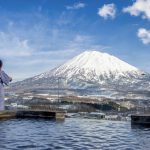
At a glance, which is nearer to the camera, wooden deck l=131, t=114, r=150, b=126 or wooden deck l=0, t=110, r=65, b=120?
wooden deck l=131, t=114, r=150, b=126

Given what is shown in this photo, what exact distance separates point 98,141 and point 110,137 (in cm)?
168

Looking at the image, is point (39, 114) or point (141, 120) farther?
point (39, 114)

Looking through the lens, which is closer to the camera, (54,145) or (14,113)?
(54,145)

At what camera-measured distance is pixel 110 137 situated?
54.5 feet

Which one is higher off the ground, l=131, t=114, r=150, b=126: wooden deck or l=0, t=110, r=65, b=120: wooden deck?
l=0, t=110, r=65, b=120: wooden deck

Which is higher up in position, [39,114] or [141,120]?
[39,114]

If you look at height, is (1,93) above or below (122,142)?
above

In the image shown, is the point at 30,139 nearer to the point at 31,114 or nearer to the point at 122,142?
the point at 122,142

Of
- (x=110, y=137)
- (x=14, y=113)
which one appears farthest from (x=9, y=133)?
(x=14, y=113)

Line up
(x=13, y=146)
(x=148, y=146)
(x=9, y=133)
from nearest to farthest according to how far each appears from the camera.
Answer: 1. (x=13, y=146)
2. (x=148, y=146)
3. (x=9, y=133)

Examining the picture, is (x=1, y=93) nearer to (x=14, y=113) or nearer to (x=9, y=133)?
(x=14, y=113)

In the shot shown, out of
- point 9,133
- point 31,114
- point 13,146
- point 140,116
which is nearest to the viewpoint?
point 13,146

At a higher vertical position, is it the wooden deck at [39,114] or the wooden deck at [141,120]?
the wooden deck at [39,114]

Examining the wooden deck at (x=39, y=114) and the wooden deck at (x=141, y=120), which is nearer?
the wooden deck at (x=141, y=120)
